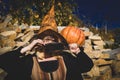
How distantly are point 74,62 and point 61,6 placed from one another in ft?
24.1

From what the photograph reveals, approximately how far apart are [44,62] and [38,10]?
24.1 feet

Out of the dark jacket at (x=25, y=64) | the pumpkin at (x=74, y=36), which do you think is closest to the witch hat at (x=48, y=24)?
the dark jacket at (x=25, y=64)

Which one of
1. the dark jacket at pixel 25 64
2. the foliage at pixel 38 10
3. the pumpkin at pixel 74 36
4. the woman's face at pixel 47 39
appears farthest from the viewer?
the foliage at pixel 38 10

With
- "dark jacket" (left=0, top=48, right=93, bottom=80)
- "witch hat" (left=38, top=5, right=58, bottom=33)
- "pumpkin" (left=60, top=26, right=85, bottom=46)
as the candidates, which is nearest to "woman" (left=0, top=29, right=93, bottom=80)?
"dark jacket" (left=0, top=48, right=93, bottom=80)

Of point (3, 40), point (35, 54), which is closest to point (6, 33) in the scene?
point (3, 40)

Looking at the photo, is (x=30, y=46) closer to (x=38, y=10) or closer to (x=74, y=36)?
(x=74, y=36)

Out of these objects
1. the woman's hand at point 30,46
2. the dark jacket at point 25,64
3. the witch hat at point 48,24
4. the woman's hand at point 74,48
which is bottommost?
the dark jacket at point 25,64

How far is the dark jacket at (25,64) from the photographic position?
5723 millimetres

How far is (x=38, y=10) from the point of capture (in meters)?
13.1

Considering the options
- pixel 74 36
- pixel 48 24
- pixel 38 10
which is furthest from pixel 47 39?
pixel 38 10

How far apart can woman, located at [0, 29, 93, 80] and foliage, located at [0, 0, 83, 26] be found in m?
6.73

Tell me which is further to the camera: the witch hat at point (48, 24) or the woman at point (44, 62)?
the witch hat at point (48, 24)

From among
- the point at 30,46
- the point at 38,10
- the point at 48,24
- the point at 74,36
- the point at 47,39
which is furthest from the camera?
the point at 38,10

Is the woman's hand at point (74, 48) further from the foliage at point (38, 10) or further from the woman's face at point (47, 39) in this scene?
the foliage at point (38, 10)
